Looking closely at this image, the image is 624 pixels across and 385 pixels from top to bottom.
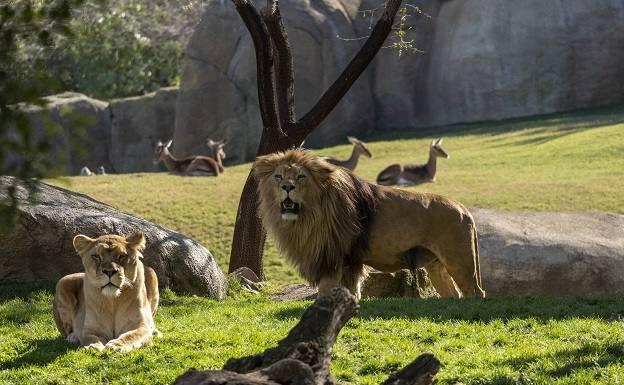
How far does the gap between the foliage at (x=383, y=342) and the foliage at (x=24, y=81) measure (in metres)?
4.71

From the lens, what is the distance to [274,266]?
20500mm

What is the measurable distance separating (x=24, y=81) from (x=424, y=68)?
112ft

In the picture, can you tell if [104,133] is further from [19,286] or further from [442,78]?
[19,286]

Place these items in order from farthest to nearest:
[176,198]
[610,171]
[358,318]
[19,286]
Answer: [610,171], [176,198], [19,286], [358,318]

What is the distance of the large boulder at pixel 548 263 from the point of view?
15.0 m

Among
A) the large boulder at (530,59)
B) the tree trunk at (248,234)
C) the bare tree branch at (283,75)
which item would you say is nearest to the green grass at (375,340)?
the tree trunk at (248,234)

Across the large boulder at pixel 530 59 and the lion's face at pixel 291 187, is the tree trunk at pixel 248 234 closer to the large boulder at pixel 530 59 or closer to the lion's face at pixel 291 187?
the lion's face at pixel 291 187

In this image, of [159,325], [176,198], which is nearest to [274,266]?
[176,198]

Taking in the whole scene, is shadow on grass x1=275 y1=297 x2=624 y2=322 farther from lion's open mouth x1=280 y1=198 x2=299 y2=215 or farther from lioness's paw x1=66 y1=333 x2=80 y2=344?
lioness's paw x1=66 y1=333 x2=80 y2=344

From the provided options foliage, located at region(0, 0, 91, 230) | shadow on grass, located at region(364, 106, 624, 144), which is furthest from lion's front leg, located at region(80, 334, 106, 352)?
shadow on grass, located at region(364, 106, 624, 144)

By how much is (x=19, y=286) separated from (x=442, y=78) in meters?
26.0

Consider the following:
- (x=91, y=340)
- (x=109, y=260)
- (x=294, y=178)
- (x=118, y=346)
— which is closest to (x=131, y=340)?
(x=118, y=346)

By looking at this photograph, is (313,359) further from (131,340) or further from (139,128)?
(139,128)

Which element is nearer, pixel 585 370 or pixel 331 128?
pixel 585 370
